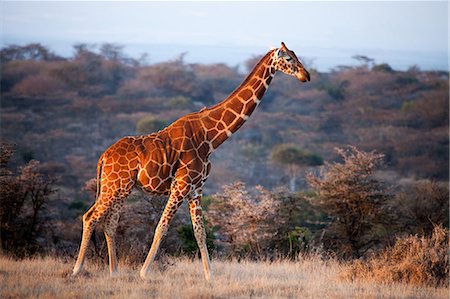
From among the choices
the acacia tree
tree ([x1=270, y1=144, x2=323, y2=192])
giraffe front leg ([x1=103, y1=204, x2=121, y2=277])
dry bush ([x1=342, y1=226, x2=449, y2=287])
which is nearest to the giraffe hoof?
giraffe front leg ([x1=103, y1=204, x2=121, y2=277])

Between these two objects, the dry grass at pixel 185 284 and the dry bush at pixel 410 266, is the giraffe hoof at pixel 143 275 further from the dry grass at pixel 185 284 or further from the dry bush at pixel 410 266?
the dry bush at pixel 410 266

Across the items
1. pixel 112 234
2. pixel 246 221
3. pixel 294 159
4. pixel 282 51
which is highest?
pixel 282 51

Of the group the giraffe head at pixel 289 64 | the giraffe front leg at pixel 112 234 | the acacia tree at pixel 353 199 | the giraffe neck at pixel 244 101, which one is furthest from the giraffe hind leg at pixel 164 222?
the acacia tree at pixel 353 199

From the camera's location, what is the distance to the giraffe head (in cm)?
966

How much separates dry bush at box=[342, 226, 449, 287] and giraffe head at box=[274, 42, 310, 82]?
3.08 meters

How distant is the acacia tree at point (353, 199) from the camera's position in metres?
18.0

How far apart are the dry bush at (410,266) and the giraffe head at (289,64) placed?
3.08 meters

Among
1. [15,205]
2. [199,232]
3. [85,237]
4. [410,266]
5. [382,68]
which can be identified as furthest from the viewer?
[382,68]

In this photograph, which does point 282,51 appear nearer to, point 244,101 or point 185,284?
point 244,101

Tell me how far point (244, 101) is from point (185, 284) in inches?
103

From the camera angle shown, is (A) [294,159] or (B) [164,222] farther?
(A) [294,159]

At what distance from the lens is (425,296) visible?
31.4ft

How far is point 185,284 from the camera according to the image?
9367 millimetres

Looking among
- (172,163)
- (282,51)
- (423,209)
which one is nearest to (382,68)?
(423,209)
